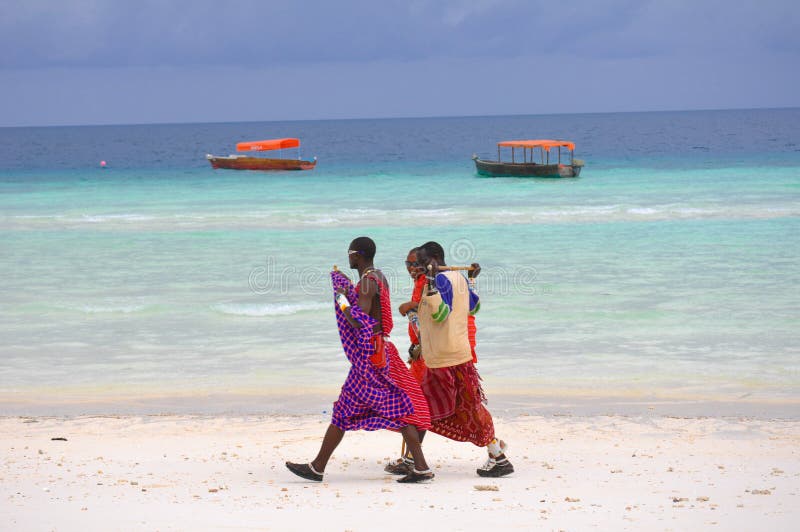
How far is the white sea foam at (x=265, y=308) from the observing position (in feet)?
38.1

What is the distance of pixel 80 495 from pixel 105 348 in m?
5.32

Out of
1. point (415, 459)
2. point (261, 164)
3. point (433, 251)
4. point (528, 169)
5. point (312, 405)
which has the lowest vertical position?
point (312, 405)

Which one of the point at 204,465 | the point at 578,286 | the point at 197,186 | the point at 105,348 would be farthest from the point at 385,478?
the point at 197,186

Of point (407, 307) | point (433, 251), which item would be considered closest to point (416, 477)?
point (407, 307)

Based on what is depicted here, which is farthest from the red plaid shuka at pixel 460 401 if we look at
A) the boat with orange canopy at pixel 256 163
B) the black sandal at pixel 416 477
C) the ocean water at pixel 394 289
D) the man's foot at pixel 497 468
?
the boat with orange canopy at pixel 256 163

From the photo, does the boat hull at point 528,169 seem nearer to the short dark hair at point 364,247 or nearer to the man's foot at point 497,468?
the man's foot at point 497,468

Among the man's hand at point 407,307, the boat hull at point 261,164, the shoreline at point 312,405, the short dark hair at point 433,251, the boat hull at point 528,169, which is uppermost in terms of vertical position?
the boat hull at point 261,164

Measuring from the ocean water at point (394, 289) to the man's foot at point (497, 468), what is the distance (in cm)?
270

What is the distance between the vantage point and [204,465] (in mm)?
5598

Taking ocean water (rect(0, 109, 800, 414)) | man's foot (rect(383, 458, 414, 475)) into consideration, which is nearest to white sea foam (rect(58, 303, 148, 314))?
ocean water (rect(0, 109, 800, 414))

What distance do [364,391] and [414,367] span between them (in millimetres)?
420

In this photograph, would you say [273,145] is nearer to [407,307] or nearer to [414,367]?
[414,367]

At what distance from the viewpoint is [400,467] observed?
17.5 feet

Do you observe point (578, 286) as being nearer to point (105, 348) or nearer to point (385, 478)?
point (105, 348)
